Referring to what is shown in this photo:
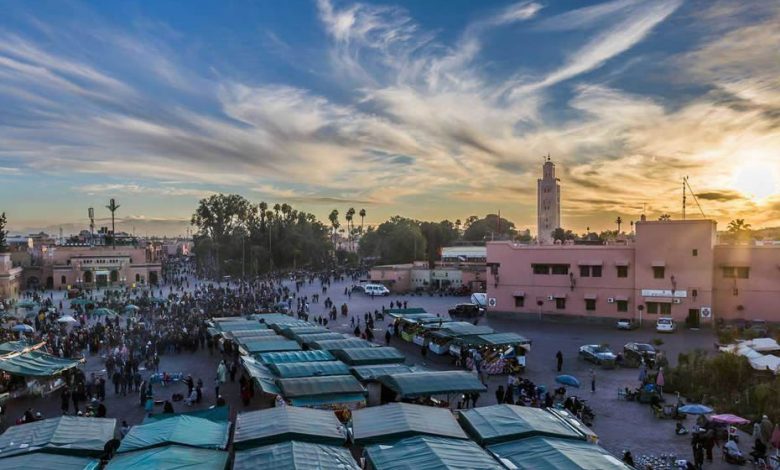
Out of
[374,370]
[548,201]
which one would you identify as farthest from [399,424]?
[548,201]

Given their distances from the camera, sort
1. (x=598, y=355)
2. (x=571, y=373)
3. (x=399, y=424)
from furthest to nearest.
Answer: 1. (x=598, y=355)
2. (x=571, y=373)
3. (x=399, y=424)

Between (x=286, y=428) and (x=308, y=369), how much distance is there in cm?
658

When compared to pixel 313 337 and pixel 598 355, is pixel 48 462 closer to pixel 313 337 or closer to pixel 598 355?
pixel 313 337

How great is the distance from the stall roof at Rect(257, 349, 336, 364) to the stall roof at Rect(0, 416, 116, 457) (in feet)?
24.1

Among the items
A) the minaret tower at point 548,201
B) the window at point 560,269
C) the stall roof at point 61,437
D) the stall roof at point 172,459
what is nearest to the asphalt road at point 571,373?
the window at point 560,269

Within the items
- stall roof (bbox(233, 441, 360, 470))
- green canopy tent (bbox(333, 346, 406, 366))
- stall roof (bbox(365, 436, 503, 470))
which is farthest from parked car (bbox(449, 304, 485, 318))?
stall roof (bbox(233, 441, 360, 470))

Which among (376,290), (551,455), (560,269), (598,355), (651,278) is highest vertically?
(560,269)

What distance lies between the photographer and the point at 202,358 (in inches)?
1000

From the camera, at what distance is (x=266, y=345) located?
21188 mm

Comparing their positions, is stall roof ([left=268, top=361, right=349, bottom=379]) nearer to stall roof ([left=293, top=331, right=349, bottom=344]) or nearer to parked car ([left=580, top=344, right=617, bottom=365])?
stall roof ([left=293, top=331, right=349, bottom=344])

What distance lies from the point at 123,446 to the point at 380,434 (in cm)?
456

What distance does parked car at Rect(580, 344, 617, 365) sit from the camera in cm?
2377

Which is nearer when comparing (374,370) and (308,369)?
(308,369)

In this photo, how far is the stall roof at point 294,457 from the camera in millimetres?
9336
